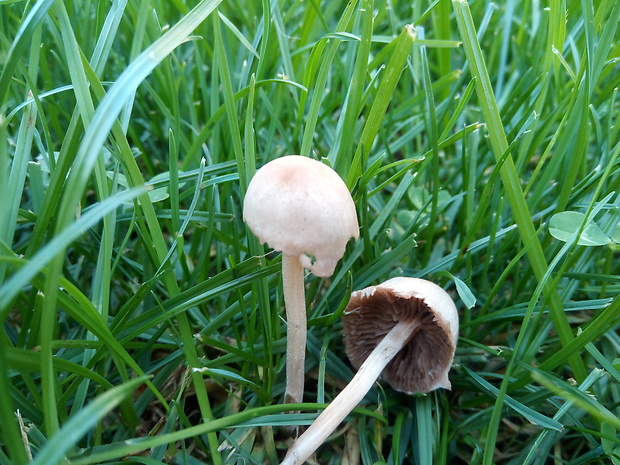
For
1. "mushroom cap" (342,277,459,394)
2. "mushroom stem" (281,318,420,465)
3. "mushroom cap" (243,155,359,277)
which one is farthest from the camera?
"mushroom cap" (342,277,459,394)

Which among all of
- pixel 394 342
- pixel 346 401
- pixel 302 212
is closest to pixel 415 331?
→ pixel 394 342

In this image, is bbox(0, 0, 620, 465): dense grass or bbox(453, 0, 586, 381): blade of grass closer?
bbox(0, 0, 620, 465): dense grass

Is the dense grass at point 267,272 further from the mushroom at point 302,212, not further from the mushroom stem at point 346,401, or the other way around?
the mushroom at point 302,212

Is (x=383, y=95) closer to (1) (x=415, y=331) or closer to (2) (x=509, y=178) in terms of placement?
(2) (x=509, y=178)

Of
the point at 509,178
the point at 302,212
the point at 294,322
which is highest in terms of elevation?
the point at 302,212

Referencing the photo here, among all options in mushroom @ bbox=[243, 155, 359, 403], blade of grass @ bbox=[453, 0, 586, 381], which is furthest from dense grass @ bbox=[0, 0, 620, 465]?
mushroom @ bbox=[243, 155, 359, 403]

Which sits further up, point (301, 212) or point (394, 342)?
point (301, 212)

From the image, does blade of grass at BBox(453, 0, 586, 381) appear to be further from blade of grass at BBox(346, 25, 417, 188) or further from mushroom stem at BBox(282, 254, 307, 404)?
mushroom stem at BBox(282, 254, 307, 404)

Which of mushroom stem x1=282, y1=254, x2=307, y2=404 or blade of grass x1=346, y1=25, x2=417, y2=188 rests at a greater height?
blade of grass x1=346, y1=25, x2=417, y2=188

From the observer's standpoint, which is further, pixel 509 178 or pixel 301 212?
pixel 509 178

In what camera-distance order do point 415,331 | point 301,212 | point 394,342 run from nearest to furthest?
1. point 301,212
2. point 394,342
3. point 415,331
